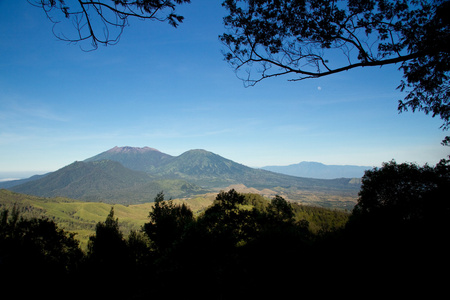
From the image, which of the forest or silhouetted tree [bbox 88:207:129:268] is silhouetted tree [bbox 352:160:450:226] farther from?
silhouetted tree [bbox 88:207:129:268]

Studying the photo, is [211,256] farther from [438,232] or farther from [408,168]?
[408,168]

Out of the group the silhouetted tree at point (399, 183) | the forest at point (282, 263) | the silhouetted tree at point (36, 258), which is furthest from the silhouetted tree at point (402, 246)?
the silhouetted tree at point (36, 258)

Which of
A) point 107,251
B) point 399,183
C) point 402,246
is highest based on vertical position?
point 399,183

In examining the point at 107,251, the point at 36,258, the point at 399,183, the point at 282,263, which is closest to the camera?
the point at 282,263

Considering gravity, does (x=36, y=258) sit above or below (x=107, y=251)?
above

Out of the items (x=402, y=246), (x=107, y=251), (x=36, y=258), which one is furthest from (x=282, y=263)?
(x=107, y=251)

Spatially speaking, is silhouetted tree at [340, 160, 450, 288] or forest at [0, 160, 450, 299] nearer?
silhouetted tree at [340, 160, 450, 288]

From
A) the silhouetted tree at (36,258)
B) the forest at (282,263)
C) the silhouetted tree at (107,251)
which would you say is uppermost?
the forest at (282,263)

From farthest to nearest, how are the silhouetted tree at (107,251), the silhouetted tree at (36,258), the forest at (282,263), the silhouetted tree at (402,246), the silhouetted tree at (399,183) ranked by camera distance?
1. the silhouetted tree at (107,251)
2. the silhouetted tree at (399,183)
3. the silhouetted tree at (36,258)
4. the forest at (282,263)
5. the silhouetted tree at (402,246)

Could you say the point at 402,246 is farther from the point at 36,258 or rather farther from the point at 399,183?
the point at 36,258

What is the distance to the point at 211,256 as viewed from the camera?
1152 centimetres

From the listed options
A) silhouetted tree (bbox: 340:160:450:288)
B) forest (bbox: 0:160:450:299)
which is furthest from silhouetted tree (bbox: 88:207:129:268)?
silhouetted tree (bbox: 340:160:450:288)

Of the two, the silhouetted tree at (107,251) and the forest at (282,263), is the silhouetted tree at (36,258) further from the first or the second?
the silhouetted tree at (107,251)

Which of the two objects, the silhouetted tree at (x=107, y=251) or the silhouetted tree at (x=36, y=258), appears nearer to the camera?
the silhouetted tree at (x=36, y=258)
